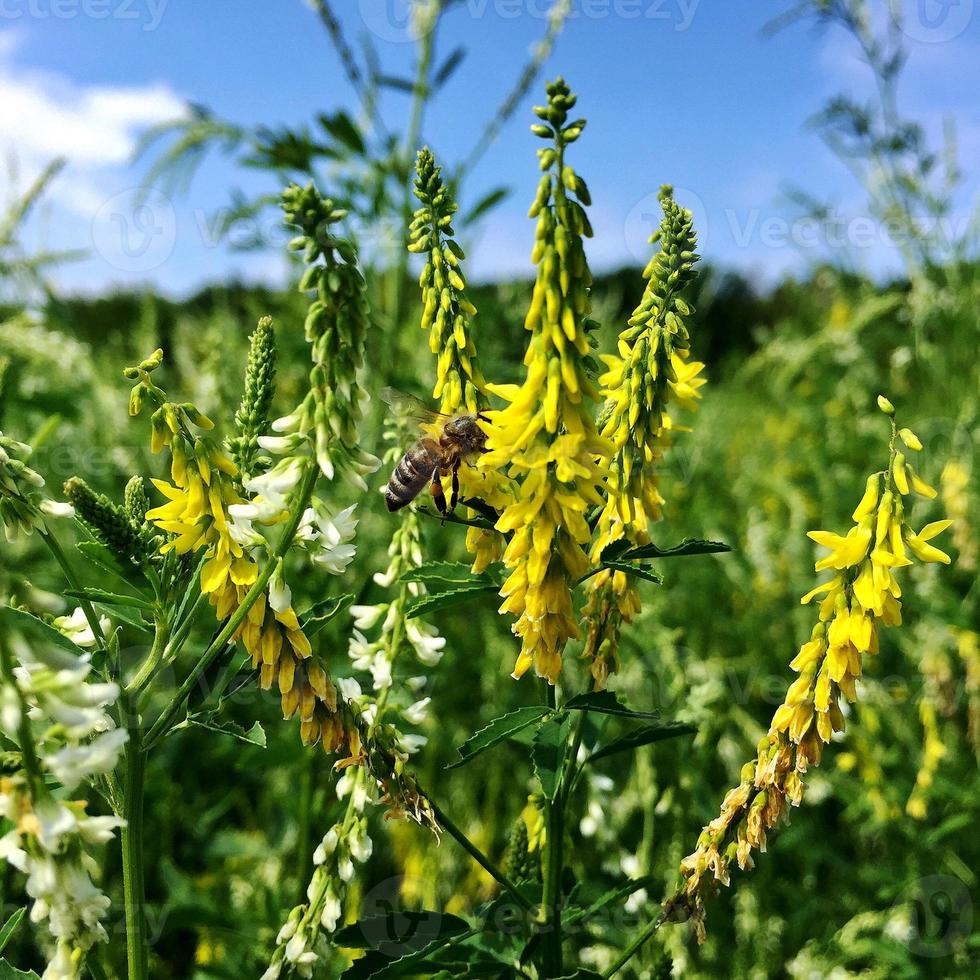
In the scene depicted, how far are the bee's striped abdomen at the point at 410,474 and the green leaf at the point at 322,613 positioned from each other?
0.28 meters

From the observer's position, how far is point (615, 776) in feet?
11.9

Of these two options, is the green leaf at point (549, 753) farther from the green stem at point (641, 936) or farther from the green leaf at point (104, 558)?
the green leaf at point (104, 558)

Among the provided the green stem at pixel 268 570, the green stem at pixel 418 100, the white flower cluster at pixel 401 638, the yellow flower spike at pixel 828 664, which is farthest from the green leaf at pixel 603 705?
the green stem at pixel 418 100

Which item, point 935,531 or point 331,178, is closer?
point 935,531

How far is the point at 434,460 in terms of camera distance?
156 centimetres

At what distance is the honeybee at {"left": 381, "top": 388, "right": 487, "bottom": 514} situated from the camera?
1.51 metres

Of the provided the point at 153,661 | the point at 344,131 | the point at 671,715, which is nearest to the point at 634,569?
the point at 153,661

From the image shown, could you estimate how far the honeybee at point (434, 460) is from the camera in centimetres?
151

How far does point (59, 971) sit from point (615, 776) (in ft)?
9.44

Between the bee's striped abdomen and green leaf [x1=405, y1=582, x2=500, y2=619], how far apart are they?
0.28m

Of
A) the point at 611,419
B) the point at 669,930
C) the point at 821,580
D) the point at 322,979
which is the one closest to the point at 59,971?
the point at 611,419

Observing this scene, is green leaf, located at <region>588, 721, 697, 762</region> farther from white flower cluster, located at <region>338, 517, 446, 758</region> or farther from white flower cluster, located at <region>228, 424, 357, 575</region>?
white flower cluster, located at <region>228, 424, 357, 575</region>

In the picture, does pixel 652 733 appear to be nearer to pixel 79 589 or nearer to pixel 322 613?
pixel 322 613

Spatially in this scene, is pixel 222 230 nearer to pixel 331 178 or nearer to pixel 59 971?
pixel 331 178
